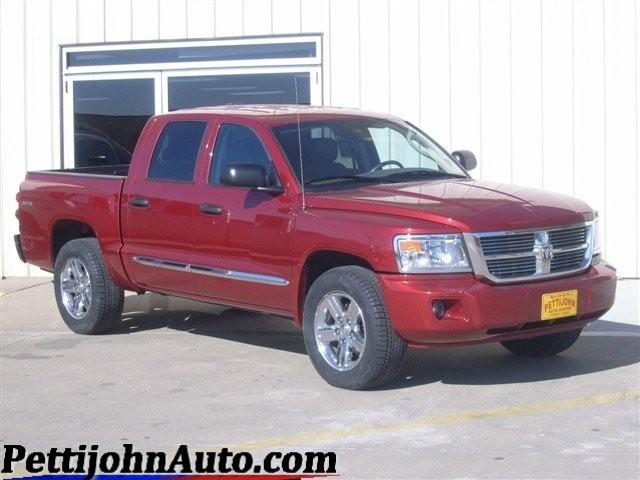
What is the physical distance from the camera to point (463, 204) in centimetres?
815

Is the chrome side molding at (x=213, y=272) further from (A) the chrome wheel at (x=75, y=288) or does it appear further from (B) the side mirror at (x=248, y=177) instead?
(A) the chrome wheel at (x=75, y=288)

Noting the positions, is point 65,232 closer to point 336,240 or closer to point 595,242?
point 336,240

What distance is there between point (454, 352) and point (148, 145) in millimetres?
2846

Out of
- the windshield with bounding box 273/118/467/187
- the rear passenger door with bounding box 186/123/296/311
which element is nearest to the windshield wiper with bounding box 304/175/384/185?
the windshield with bounding box 273/118/467/187

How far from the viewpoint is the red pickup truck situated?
786 cm

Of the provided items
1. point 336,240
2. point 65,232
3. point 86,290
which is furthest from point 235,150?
point 65,232

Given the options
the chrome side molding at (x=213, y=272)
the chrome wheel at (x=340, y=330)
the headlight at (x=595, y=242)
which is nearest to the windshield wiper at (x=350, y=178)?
the chrome side molding at (x=213, y=272)

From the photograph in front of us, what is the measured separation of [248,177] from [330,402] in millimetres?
1652

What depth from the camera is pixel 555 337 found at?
909 centimetres

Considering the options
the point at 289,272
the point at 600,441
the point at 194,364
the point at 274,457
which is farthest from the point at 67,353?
the point at 600,441

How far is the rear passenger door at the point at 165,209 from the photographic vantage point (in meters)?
9.46

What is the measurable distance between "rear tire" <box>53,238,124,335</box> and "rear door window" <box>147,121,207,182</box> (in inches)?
40.1

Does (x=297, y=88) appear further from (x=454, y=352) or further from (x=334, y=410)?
(x=334, y=410)

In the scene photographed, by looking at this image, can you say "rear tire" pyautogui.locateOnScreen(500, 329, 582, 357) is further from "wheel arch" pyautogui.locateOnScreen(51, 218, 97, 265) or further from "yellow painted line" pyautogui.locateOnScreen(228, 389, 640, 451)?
"wheel arch" pyautogui.locateOnScreen(51, 218, 97, 265)
